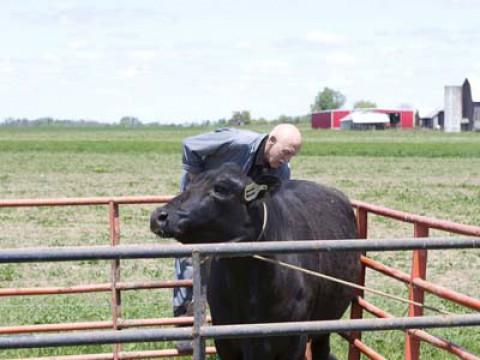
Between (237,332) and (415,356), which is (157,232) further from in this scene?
(415,356)

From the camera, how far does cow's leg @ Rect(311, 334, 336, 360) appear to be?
7356 mm

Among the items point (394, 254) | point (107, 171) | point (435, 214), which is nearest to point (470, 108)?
point (107, 171)

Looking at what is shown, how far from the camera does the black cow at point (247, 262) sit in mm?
5535

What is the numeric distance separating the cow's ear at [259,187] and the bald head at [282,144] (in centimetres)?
64

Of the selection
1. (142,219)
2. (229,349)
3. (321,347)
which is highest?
(229,349)

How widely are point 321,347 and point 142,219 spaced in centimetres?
1104

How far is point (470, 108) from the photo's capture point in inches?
4158

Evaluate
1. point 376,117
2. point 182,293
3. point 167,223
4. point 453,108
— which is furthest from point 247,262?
point 376,117

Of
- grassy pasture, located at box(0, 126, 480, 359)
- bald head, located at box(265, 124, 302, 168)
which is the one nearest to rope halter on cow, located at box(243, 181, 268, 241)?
bald head, located at box(265, 124, 302, 168)

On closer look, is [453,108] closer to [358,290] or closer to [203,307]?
[358,290]

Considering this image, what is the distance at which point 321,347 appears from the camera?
741cm

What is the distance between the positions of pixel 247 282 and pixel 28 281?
6271 millimetres

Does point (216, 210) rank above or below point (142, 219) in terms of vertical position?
above

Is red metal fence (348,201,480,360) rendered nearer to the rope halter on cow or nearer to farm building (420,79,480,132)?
the rope halter on cow
